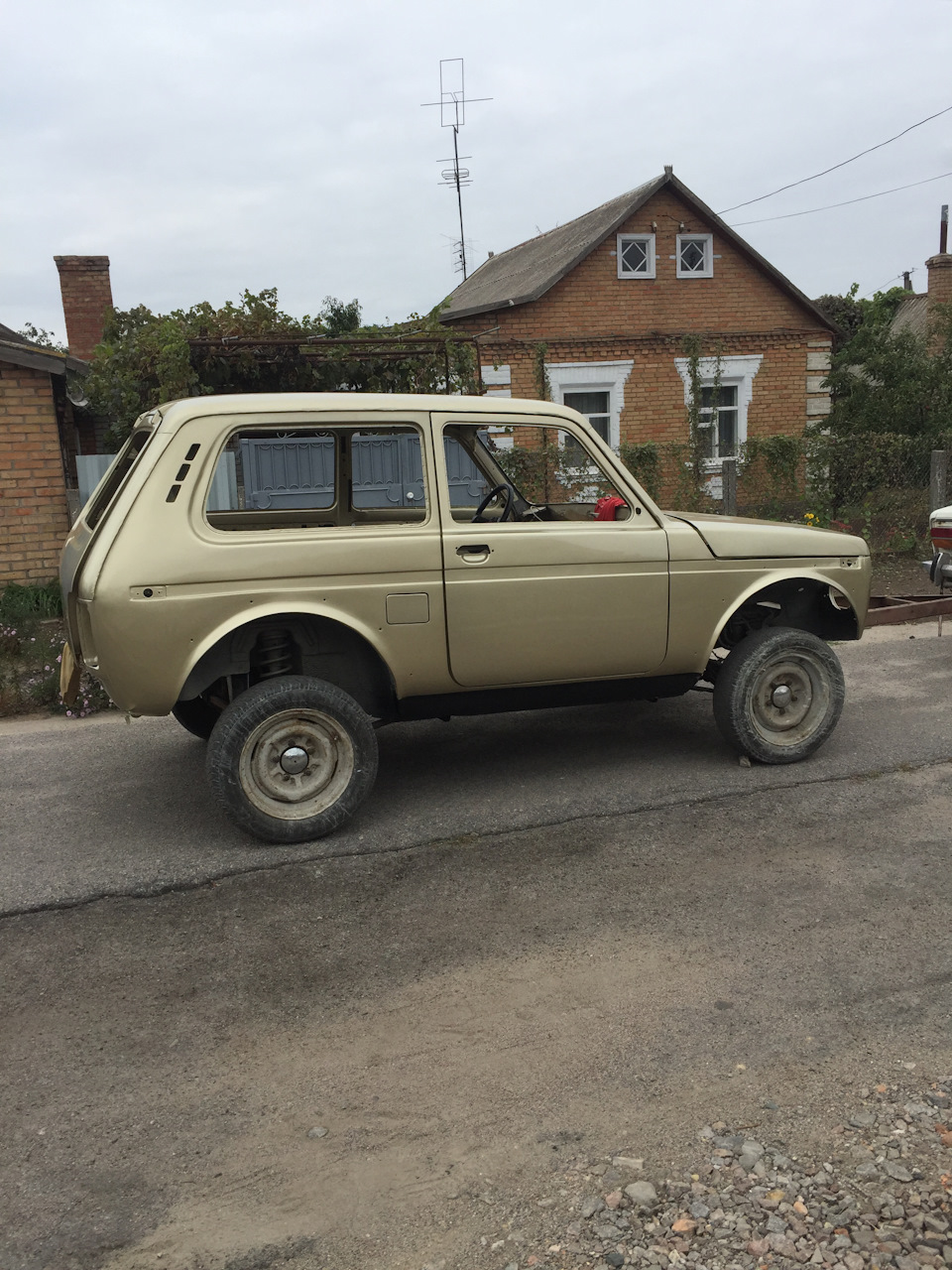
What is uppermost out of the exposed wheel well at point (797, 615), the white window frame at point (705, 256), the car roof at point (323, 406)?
the white window frame at point (705, 256)

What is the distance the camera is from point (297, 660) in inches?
194

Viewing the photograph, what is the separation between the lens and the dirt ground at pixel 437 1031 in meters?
2.45

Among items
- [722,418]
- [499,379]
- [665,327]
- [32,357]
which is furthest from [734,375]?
[32,357]

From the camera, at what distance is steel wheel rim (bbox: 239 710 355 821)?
4.55 metres

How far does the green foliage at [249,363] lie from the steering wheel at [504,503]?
19.4 feet

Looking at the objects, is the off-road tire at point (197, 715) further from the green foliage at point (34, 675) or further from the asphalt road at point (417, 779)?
the green foliage at point (34, 675)

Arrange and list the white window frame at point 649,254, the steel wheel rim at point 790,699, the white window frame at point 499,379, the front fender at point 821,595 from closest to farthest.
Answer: the front fender at point 821,595
the steel wheel rim at point 790,699
the white window frame at point 499,379
the white window frame at point 649,254

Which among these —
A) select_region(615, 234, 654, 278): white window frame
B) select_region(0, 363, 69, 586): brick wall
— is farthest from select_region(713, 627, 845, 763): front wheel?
select_region(615, 234, 654, 278): white window frame

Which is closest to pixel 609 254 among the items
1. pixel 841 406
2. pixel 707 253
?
pixel 707 253

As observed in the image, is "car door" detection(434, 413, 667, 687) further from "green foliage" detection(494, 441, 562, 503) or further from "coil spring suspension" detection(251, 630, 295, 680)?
"green foliage" detection(494, 441, 562, 503)

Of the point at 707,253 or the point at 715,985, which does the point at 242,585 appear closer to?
the point at 715,985

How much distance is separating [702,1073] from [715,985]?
49 cm

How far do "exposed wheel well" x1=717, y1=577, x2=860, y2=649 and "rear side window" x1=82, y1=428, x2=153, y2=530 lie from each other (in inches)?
127

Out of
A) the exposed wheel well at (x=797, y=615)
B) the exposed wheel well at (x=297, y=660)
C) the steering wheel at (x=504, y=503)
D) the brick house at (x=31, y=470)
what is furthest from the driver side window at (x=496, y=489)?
the brick house at (x=31, y=470)
